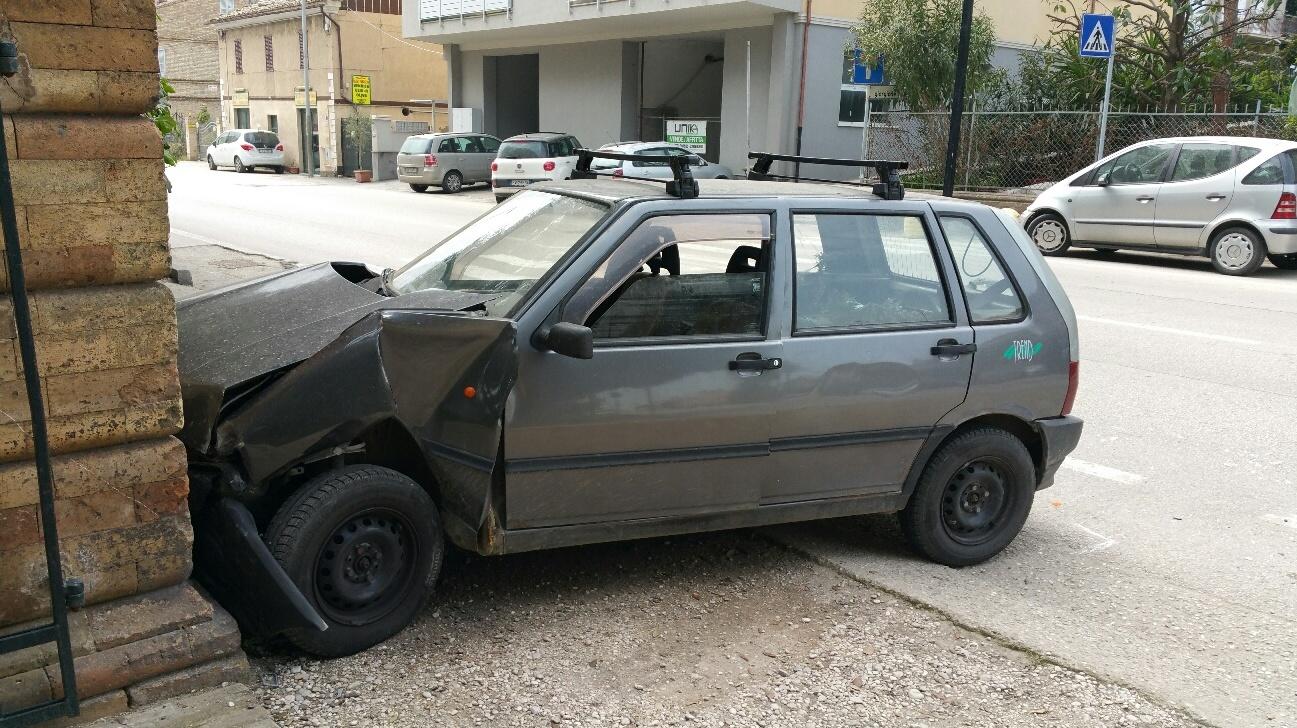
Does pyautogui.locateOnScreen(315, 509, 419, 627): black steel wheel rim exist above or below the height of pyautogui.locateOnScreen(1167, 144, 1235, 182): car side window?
below

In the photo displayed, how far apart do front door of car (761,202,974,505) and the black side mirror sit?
0.88 metres

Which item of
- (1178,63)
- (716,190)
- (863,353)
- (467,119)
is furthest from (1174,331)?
(467,119)

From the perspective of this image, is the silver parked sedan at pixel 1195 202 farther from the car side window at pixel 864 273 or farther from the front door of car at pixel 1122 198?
the car side window at pixel 864 273

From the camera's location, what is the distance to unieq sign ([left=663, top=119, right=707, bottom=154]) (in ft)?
93.0

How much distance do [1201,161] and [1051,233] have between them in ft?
7.66

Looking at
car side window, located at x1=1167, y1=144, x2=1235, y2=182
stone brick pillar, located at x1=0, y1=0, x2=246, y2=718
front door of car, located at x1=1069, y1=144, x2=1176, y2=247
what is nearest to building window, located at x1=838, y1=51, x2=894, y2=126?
front door of car, located at x1=1069, y1=144, x2=1176, y2=247

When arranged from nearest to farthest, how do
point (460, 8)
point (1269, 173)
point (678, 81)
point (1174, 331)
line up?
point (1174, 331) < point (1269, 173) < point (678, 81) < point (460, 8)

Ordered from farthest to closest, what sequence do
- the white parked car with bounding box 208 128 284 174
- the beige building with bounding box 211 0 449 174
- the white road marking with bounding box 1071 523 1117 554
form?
1. the white parked car with bounding box 208 128 284 174
2. the beige building with bounding box 211 0 449 174
3. the white road marking with bounding box 1071 523 1117 554

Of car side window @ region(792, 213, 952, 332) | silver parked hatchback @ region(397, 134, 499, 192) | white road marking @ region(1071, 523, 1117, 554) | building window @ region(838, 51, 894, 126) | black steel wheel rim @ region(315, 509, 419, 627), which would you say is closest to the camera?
black steel wheel rim @ region(315, 509, 419, 627)

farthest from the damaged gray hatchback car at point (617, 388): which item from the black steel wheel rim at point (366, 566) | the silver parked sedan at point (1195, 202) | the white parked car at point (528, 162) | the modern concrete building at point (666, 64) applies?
the modern concrete building at point (666, 64)

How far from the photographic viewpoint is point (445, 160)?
29562 mm

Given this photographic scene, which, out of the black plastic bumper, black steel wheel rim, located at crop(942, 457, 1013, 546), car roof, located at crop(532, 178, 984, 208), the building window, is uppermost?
the building window

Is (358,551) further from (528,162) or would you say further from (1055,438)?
(528,162)

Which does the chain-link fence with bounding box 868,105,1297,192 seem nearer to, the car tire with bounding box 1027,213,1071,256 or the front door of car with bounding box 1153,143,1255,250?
the car tire with bounding box 1027,213,1071,256
